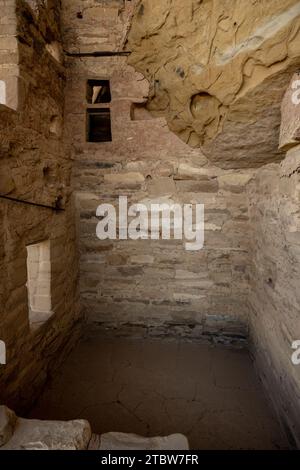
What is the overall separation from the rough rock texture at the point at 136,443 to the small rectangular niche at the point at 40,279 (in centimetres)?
152

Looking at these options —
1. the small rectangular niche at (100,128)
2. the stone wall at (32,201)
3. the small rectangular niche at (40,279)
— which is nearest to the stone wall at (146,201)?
the stone wall at (32,201)

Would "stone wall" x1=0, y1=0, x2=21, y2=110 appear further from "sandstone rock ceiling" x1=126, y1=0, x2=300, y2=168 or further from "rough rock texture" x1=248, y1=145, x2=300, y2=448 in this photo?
"rough rock texture" x1=248, y1=145, x2=300, y2=448

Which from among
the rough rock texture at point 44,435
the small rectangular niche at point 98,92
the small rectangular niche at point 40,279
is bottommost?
the rough rock texture at point 44,435

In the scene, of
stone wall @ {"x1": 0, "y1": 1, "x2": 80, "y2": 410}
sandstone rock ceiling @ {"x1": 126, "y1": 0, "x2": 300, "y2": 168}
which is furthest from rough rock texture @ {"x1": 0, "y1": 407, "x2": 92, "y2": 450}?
sandstone rock ceiling @ {"x1": 126, "y1": 0, "x2": 300, "y2": 168}

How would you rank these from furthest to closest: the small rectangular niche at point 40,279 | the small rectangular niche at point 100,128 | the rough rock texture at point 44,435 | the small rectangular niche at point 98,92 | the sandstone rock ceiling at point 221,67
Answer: the small rectangular niche at point 100,128
the small rectangular niche at point 98,92
the small rectangular niche at point 40,279
the sandstone rock ceiling at point 221,67
the rough rock texture at point 44,435

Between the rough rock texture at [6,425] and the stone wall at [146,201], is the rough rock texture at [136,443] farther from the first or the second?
the stone wall at [146,201]

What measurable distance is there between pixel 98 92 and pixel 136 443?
15.0 feet

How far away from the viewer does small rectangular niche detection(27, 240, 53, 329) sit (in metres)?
2.78

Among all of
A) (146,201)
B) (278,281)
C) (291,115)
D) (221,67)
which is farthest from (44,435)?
(221,67)

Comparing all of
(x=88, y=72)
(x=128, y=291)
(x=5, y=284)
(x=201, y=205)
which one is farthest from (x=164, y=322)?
(x=88, y=72)

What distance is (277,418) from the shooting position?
2.26m

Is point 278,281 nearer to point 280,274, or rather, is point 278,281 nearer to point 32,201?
point 280,274

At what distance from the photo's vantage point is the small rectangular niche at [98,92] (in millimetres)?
3264

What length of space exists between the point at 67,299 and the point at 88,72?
2.52 metres
